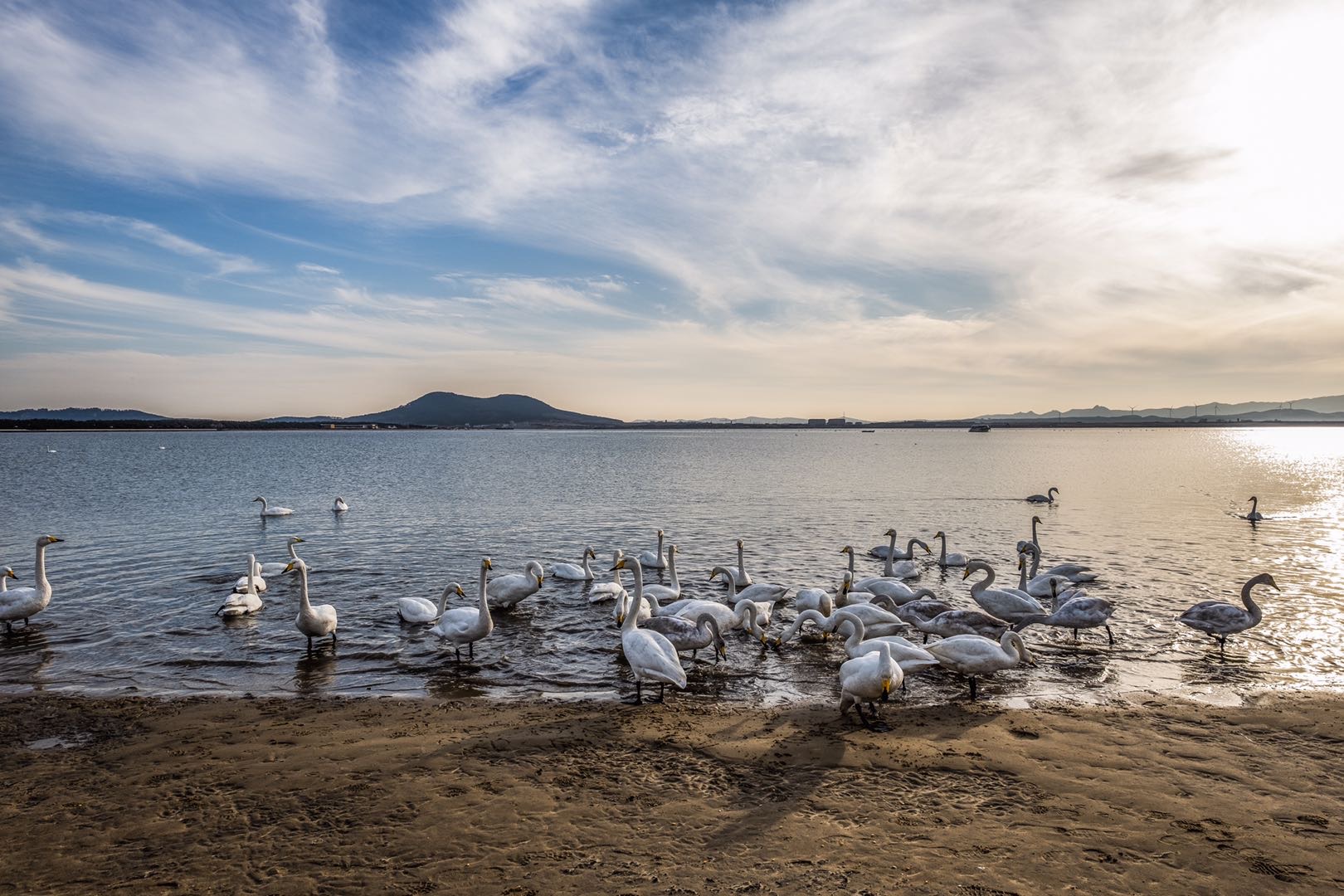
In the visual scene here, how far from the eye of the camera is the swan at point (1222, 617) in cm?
1176

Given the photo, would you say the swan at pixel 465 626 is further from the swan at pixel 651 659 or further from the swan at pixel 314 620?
→ the swan at pixel 651 659

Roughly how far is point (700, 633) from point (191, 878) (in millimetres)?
7200

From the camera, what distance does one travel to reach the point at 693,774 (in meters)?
7.27

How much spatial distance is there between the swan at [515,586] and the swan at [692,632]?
4.26m

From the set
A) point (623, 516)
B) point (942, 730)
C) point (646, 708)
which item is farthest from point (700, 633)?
point (623, 516)

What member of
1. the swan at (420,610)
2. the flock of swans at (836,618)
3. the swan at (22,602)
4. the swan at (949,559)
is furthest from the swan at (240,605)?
the swan at (949,559)

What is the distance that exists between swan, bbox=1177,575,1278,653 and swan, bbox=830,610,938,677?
566 cm

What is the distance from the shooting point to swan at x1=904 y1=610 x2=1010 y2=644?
38.2 ft

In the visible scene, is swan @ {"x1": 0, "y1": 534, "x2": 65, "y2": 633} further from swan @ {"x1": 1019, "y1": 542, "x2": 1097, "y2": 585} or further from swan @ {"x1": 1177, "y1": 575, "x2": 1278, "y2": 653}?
swan @ {"x1": 1177, "y1": 575, "x2": 1278, "y2": 653}

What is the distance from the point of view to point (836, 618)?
11.7 m

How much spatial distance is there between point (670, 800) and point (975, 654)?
17.3 feet

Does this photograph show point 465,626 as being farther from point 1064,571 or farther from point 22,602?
point 1064,571

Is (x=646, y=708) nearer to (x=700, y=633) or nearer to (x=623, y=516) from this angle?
(x=700, y=633)

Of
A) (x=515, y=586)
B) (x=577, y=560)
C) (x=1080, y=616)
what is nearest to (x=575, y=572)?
(x=515, y=586)
